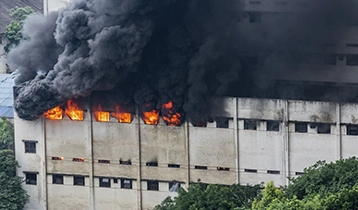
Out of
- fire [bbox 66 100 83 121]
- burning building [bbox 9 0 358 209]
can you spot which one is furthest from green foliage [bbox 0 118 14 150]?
fire [bbox 66 100 83 121]

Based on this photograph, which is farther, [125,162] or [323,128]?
[125,162]

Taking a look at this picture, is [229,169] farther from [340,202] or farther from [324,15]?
[340,202]

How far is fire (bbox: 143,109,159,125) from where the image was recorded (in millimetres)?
71312

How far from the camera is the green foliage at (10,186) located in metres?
72.8

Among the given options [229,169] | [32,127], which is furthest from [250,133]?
[32,127]

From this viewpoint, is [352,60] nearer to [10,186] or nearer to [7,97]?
[10,186]

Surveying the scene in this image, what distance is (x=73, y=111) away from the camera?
7288cm

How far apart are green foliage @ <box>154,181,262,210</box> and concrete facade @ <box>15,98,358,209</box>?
4476mm

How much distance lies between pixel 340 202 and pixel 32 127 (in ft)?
81.7

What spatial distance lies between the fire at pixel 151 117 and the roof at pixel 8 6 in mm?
31768

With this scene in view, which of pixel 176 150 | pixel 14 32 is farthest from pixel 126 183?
pixel 14 32

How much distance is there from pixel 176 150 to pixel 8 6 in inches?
1551

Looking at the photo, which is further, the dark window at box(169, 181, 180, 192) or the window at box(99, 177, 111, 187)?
the window at box(99, 177, 111, 187)

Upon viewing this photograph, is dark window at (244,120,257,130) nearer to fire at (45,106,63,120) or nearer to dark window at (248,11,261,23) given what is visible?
dark window at (248,11,261,23)
